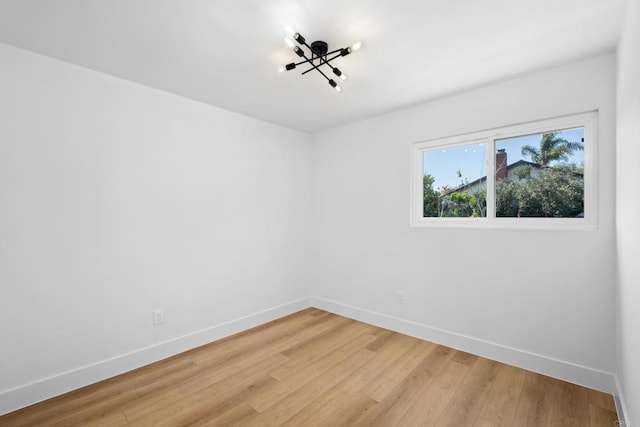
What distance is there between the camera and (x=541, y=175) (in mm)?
2521

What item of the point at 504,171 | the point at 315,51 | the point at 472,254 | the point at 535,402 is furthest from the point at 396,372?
the point at 315,51

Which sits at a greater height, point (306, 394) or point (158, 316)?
point (158, 316)

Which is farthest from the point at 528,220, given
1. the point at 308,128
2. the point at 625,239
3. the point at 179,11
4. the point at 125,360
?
the point at 125,360

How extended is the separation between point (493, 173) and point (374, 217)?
130cm

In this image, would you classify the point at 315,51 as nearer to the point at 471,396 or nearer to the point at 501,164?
the point at 501,164

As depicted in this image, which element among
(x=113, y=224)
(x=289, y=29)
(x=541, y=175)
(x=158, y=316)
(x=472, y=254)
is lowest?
(x=158, y=316)

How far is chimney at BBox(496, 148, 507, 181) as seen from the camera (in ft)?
8.87

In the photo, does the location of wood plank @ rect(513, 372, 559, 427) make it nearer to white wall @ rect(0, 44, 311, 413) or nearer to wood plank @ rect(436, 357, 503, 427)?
wood plank @ rect(436, 357, 503, 427)

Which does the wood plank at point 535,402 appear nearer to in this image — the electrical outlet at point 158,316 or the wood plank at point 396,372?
the wood plank at point 396,372

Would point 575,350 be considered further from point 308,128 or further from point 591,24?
point 308,128

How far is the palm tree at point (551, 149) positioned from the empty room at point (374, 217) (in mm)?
13

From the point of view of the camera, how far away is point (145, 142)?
2.65 metres

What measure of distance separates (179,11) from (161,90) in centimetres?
122

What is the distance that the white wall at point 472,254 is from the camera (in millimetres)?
2188
